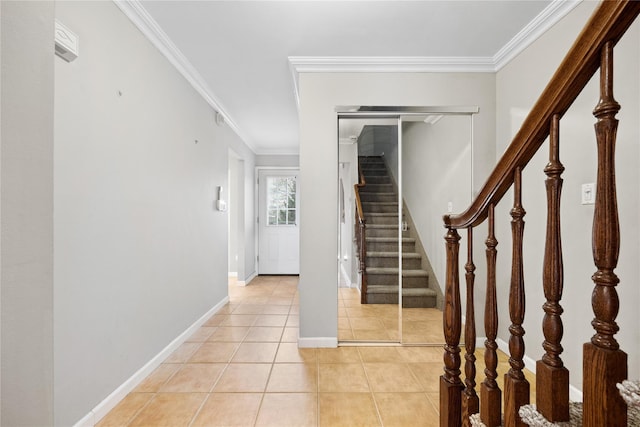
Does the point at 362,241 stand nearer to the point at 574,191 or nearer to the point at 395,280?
the point at 395,280

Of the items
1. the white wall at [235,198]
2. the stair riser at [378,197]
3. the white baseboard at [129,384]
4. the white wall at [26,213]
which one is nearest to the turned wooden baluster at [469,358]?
the white wall at [26,213]

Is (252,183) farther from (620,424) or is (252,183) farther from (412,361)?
(620,424)

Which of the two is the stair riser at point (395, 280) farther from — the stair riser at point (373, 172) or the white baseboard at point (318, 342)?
the stair riser at point (373, 172)

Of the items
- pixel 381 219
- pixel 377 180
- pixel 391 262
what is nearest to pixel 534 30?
pixel 377 180

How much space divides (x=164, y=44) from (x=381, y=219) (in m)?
2.24

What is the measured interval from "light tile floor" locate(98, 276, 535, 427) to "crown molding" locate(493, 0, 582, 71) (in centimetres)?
240

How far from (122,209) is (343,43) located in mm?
1967

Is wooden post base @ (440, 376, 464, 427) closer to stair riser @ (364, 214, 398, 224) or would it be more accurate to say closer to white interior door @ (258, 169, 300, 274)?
stair riser @ (364, 214, 398, 224)

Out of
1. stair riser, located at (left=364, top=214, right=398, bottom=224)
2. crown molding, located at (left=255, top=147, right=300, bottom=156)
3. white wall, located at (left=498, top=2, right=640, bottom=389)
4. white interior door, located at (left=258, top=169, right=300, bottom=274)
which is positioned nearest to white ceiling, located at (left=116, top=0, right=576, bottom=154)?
white wall, located at (left=498, top=2, right=640, bottom=389)

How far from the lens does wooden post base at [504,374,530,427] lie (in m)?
0.93

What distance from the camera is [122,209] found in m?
1.93

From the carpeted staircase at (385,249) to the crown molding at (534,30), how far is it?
1259 mm

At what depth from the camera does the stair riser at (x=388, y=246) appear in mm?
2840

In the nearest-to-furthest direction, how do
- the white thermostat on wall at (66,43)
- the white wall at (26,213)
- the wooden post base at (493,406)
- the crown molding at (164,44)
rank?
the white wall at (26,213) < the wooden post base at (493,406) < the white thermostat on wall at (66,43) < the crown molding at (164,44)
